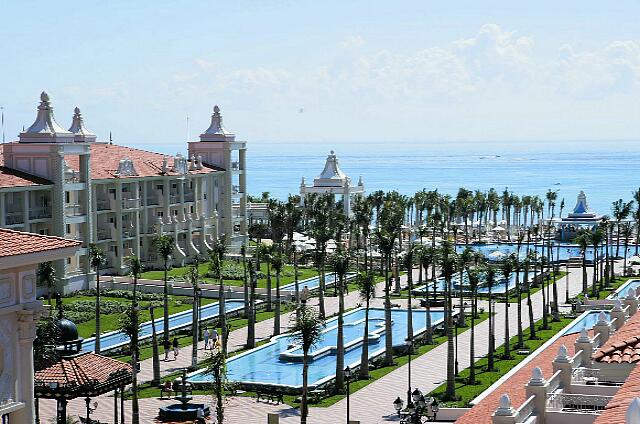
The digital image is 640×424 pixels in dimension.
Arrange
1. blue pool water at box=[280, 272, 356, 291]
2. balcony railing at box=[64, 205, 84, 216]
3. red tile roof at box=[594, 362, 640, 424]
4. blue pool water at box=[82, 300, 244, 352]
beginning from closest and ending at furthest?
1. red tile roof at box=[594, 362, 640, 424]
2. blue pool water at box=[82, 300, 244, 352]
3. balcony railing at box=[64, 205, 84, 216]
4. blue pool water at box=[280, 272, 356, 291]

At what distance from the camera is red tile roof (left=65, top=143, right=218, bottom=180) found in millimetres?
75375

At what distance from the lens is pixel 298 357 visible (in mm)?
50500

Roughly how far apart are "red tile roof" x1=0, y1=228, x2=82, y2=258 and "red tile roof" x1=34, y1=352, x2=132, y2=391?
10802mm

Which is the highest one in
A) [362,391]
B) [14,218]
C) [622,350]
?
[14,218]

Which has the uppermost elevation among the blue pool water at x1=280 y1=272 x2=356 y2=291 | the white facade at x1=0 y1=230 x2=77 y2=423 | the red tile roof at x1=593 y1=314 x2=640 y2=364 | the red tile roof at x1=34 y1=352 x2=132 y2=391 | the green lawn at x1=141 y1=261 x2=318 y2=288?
the white facade at x1=0 y1=230 x2=77 y2=423

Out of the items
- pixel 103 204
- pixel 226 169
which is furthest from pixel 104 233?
pixel 226 169

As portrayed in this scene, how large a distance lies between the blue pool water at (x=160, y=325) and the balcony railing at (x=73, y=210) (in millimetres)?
11605

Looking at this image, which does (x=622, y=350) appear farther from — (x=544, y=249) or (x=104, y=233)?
(x=544, y=249)

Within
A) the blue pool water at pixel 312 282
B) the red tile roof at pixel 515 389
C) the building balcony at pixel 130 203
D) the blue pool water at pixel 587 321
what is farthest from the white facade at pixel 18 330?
the building balcony at pixel 130 203

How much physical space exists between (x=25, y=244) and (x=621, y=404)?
30.4 feet

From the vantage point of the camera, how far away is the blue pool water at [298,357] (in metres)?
47.0

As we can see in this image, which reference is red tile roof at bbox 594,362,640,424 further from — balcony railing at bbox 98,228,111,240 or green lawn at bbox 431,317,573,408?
balcony railing at bbox 98,228,111,240

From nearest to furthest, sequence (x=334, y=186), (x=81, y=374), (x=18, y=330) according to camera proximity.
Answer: (x=18, y=330)
(x=81, y=374)
(x=334, y=186)

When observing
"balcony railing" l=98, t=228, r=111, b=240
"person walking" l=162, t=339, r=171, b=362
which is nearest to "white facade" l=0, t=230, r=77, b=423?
"person walking" l=162, t=339, r=171, b=362
